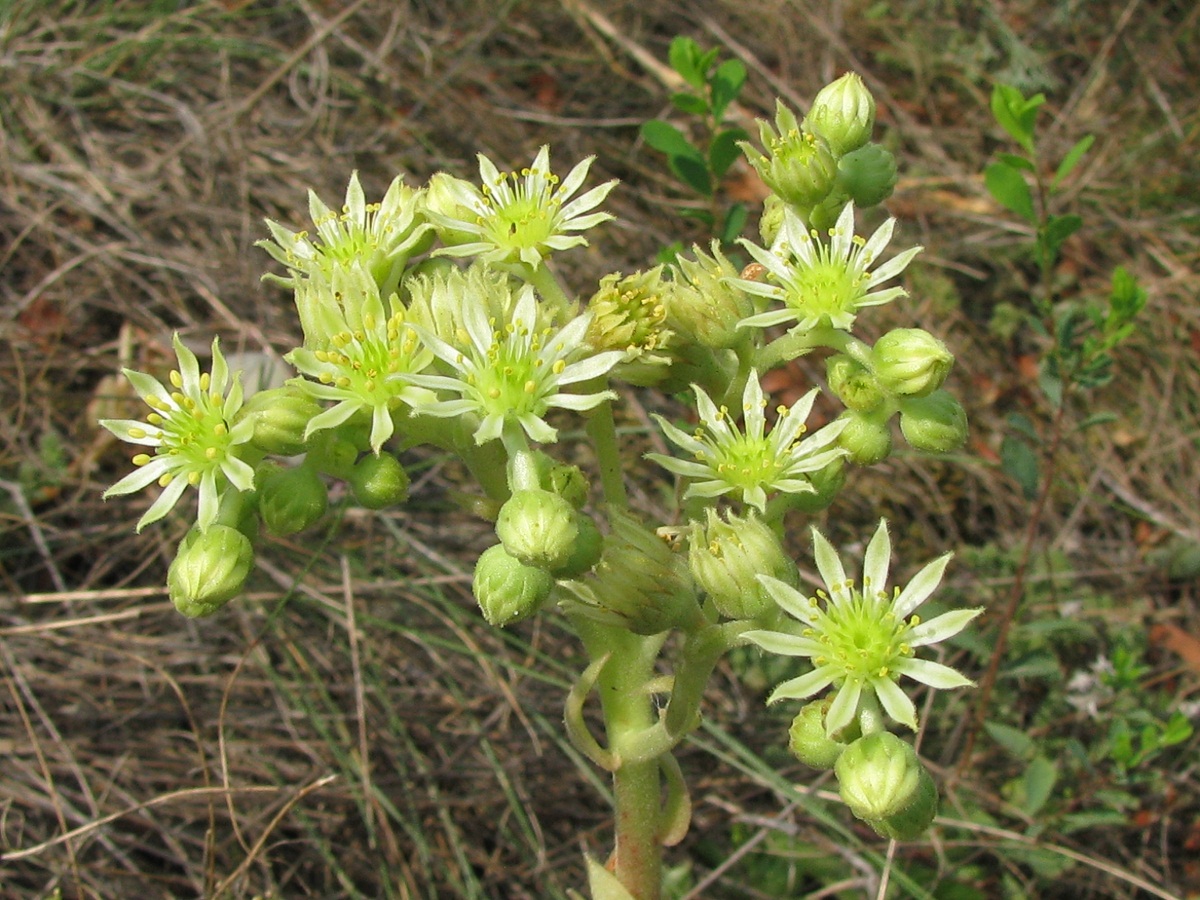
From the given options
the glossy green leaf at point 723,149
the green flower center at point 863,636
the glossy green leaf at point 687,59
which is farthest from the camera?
the glossy green leaf at point 687,59

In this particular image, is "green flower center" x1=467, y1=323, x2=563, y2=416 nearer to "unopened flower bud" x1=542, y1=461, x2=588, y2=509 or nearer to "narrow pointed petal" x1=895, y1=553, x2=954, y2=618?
"unopened flower bud" x1=542, y1=461, x2=588, y2=509

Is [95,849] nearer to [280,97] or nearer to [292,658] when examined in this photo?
[292,658]

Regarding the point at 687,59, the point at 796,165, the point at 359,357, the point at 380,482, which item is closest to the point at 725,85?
the point at 687,59

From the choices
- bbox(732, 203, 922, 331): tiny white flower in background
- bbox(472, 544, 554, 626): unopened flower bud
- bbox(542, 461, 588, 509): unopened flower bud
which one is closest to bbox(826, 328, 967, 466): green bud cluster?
bbox(732, 203, 922, 331): tiny white flower in background

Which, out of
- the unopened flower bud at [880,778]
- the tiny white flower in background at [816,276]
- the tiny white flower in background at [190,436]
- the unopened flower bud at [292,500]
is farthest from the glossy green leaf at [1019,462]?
the tiny white flower in background at [190,436]

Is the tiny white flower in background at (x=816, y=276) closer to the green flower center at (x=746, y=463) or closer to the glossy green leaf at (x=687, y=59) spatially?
the green flower center at (x=746, y=463)

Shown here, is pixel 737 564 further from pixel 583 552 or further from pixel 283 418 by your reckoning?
pixel 283 418
